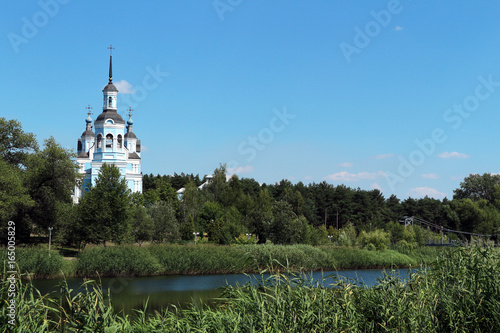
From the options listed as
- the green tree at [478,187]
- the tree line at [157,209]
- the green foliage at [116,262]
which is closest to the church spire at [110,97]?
the tree line at [157,209]

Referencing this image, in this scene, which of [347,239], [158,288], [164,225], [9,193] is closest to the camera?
[158,288]

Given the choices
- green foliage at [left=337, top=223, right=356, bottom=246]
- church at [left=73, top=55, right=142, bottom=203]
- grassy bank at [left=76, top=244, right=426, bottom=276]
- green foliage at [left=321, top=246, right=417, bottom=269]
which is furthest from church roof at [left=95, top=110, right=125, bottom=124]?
green foliage at [left=321, top=246, right=417, bottom=269]

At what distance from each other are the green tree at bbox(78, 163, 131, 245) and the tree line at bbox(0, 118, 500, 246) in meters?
0.07

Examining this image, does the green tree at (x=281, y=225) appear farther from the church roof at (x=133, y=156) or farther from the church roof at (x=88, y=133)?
the church roof at (x=88, y=133)

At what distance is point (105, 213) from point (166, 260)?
27.6 feet

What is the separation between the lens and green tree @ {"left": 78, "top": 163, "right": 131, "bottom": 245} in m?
38.8

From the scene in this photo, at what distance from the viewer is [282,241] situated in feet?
154

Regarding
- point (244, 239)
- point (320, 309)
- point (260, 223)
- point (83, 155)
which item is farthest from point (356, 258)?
point (83, 155)

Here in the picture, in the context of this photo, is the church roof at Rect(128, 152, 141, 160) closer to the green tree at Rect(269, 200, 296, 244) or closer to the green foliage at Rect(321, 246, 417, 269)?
the green tree at Rect(269, 200, 296, 244)

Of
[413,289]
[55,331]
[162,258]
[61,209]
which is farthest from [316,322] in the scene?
[61,209]

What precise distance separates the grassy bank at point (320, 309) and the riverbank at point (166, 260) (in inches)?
633

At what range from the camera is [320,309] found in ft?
→ 31.0

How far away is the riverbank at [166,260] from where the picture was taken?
28.9 metres

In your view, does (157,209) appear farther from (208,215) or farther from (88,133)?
(88,133)
